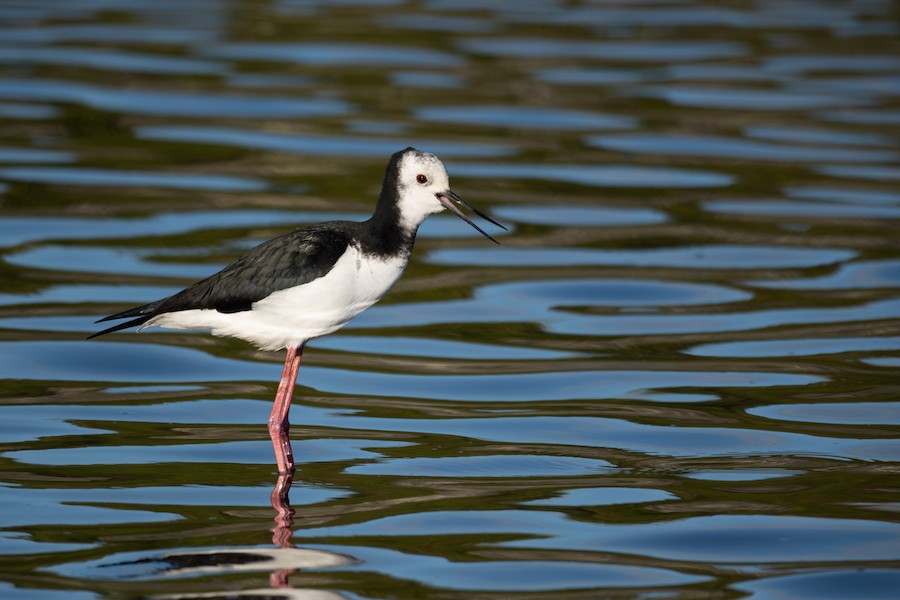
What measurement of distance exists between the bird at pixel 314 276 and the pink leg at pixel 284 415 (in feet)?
0.05

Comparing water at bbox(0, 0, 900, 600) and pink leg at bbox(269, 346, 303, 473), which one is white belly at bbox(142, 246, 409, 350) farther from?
water at bbox(0, 0, 900, 600)

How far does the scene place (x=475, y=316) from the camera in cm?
1502

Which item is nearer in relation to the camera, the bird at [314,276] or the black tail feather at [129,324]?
the bird at [314,276]

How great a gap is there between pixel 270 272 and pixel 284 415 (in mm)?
1112

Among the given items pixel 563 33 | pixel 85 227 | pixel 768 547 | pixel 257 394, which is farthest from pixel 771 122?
pixel 768 547

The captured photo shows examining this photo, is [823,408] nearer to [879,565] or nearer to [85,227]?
[879,565]

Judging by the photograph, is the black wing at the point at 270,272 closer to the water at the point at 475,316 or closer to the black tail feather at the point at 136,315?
the black tail feather at the point at 136,315

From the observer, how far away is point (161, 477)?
10430mm

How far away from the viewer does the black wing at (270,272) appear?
33.9 feet

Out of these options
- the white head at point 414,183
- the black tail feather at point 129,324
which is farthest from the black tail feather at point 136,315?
the white head at point 414,183

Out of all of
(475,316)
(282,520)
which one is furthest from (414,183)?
(475,316)

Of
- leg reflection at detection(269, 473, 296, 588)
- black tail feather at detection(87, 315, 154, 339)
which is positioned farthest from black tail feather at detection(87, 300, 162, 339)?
leg reflection at detection(269, 473, 296, 588)

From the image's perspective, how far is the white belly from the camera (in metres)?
10.3

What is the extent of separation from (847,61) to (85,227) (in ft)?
47.0
